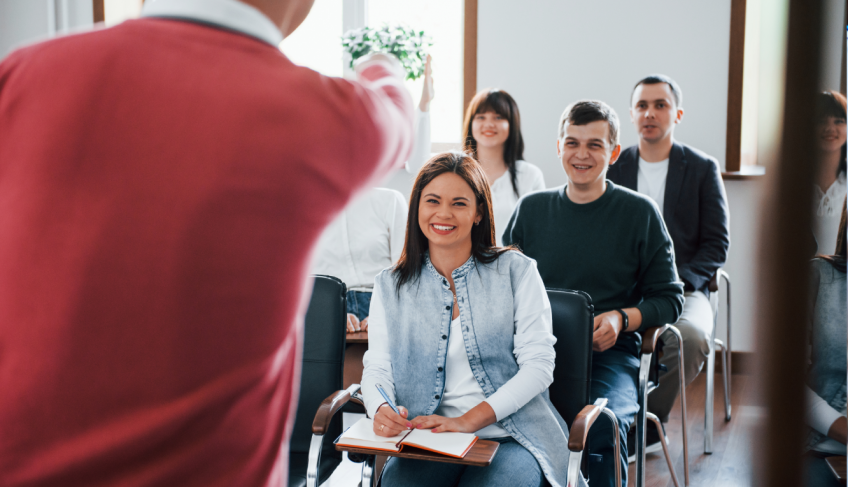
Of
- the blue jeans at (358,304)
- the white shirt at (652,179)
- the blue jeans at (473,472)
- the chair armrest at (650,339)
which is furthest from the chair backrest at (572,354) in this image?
the white shirt at (652,179)

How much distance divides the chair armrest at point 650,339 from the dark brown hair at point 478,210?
2.05 ft

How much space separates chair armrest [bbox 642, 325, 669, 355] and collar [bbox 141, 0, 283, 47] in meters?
1.88

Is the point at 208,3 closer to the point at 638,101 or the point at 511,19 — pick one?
the point at 638,101

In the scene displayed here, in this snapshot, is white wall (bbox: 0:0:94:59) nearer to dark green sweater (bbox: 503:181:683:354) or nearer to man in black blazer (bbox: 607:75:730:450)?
man in black blazer (bbox: 607:75:730:450)

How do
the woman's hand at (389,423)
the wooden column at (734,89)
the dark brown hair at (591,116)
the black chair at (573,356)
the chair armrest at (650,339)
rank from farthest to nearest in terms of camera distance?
the wooden column at (734,89) → the dark brown hair at (591,116) → the chair armrest at (650,339) → the black chair at (573,356) → the woman's hand at (389,423)

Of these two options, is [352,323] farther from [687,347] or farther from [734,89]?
[734,89]

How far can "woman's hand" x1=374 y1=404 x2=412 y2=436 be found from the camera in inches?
61.9

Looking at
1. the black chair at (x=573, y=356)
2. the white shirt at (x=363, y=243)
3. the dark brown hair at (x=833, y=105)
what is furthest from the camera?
the white shirt at (x=363, y=243)

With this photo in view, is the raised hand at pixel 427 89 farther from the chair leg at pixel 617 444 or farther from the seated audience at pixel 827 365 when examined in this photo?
the seated audience at pixel 827 365

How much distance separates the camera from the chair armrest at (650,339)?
7.06 ft

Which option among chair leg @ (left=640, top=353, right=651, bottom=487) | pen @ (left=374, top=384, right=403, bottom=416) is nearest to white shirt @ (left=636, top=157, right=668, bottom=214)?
chair leg @ (left=640, top=353, right=651, bottom=487)

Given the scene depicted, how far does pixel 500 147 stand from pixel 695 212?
1.06 meters

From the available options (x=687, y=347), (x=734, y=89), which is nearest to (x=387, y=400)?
(x=687, y=347)

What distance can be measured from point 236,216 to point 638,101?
317 centimetres
